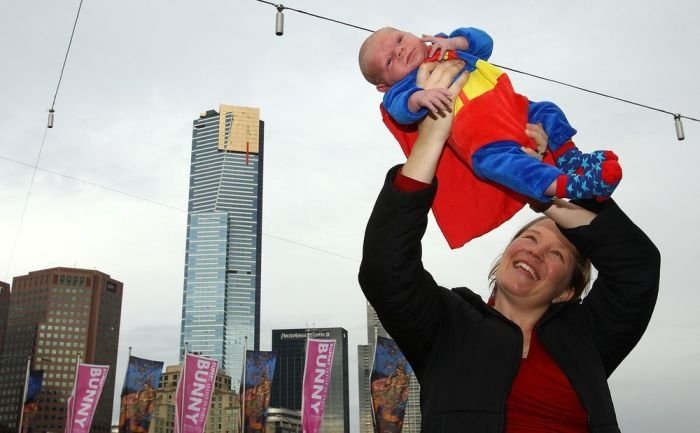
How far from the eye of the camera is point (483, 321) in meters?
2.45

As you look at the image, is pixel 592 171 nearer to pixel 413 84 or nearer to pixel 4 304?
pixel 413 84

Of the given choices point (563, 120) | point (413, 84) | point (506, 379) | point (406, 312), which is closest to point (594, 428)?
point (506, 379)

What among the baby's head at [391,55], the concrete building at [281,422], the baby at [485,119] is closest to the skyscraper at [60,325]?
the concrete building at [281,422]

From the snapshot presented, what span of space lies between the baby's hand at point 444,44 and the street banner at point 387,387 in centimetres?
2362

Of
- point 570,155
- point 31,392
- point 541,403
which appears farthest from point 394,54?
point 31,392

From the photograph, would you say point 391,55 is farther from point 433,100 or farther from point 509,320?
point 509,320

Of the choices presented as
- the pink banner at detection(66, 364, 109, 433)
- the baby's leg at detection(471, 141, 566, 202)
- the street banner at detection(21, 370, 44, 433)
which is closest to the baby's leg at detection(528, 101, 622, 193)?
the baby's leg at detection(471, 141, 566, 202)

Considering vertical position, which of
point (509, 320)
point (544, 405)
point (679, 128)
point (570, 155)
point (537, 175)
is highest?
point (679, 128)

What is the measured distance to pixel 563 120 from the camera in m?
2.65

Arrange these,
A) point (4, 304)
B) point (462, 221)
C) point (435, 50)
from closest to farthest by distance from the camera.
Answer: point (462, 221) < point (435, 50) < point (4, 304)

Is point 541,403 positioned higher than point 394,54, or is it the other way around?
point 394,54

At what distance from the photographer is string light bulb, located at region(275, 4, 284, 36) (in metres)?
8.09

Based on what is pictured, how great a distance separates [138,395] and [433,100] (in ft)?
87.5

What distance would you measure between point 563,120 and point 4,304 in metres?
186
